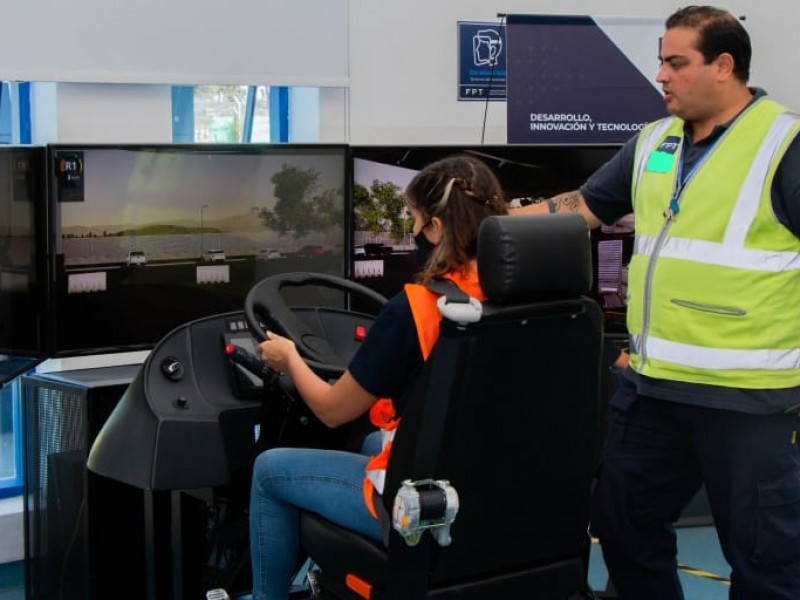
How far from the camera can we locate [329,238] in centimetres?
348

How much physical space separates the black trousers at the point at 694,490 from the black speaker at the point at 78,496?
1263 millimetres

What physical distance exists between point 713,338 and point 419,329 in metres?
0.75

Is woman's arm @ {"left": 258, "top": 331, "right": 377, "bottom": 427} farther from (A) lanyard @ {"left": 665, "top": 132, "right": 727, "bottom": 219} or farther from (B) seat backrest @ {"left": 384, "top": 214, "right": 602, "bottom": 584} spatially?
(A) lanyard @ {"left": 665, "top": 132, "right": 727, "bottom": 219}

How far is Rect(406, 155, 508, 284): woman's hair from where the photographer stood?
6.79ft

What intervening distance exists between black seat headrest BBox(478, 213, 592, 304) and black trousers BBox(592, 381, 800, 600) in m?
0.59

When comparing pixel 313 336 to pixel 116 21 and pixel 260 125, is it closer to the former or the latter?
pixel 116 21

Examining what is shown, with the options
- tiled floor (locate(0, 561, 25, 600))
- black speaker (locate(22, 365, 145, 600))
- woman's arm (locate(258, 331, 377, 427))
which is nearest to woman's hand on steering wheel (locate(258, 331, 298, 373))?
woman's arm (locate(258, 331, 377, 427))

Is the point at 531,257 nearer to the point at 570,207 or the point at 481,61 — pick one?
the point at 570,207

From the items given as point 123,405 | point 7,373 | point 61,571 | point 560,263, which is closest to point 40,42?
point 7,373

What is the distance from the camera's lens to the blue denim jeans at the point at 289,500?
215 cm

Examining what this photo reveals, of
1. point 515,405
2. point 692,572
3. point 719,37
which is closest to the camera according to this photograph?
point 515,405

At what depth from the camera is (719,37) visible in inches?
94.2

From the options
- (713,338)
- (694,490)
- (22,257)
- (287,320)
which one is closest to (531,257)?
(713,338)

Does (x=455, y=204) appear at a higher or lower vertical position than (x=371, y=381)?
higher
